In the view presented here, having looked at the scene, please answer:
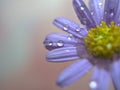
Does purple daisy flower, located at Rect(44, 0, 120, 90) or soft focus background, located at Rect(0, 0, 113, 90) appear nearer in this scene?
purple daisy flower, located at Rect(44, 0, 120, 90)

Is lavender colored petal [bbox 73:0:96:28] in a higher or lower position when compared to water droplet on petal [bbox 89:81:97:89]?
higher

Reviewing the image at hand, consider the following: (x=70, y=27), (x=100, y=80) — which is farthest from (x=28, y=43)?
(x=100, y=80)

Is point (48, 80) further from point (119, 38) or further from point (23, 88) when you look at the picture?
point (119, 38)

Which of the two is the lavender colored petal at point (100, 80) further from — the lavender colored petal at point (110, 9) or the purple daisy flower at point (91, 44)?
the lavender colored petal at point (110, 9)

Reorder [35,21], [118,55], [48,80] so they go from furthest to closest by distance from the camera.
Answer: [35,21] < [48,80] < [118,55]

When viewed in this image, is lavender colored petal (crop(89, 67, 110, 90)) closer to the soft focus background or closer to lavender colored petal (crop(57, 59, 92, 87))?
lavender colored petal (crop(57, 59, 92, 87))

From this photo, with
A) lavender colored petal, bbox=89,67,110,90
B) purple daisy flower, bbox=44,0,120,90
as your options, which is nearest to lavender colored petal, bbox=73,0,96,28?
purple daisy flower, bbox=44,0,120,90

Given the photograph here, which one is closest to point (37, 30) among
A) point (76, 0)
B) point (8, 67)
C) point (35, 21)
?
point (35, 21)

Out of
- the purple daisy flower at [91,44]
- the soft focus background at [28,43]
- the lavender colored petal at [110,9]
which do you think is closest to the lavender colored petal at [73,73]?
the purple daisy flower at [91,44]
